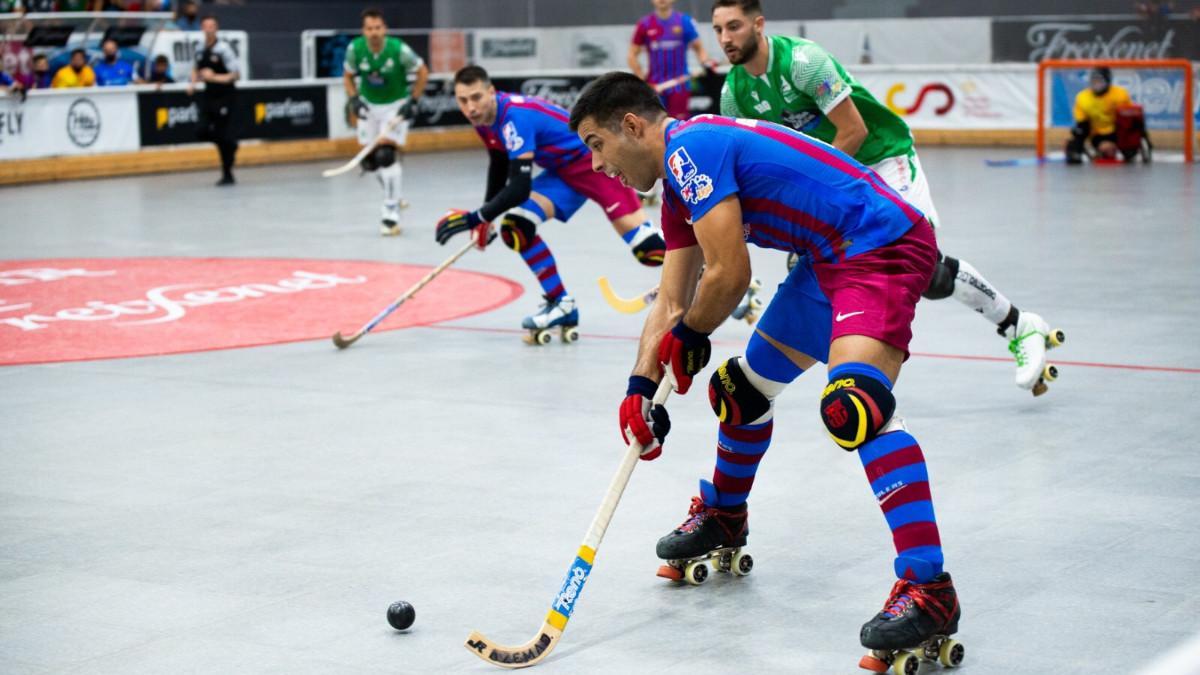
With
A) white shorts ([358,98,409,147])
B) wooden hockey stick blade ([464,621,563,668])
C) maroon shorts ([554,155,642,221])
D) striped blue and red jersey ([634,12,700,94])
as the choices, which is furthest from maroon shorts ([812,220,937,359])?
striped blue and red jersey ([634,12,700,94])

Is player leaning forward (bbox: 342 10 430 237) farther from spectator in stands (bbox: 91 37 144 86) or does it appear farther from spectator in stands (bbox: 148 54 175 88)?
spectator in stands (bbox: 91 37 144 86)

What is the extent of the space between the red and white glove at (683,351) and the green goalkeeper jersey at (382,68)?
1080 cm

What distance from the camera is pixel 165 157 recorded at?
771 inches

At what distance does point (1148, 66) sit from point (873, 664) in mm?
16487

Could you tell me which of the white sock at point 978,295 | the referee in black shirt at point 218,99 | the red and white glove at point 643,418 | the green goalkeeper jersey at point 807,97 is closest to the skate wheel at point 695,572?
the red and white glove at point 643,418

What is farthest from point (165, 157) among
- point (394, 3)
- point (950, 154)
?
point (394, 3)

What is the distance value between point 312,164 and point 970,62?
899cm

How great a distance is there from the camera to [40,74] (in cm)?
1875

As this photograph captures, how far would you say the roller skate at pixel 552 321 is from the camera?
852 cm

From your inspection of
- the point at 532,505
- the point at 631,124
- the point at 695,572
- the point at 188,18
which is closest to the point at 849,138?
the point at 532,505

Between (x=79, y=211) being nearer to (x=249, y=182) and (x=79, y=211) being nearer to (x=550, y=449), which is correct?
(x=249, y=182)

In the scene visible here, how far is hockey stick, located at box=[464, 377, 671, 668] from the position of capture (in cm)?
396

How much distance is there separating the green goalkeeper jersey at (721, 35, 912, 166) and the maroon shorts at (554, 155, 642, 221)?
138 centimetres

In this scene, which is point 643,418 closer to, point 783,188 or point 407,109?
point 783,188
